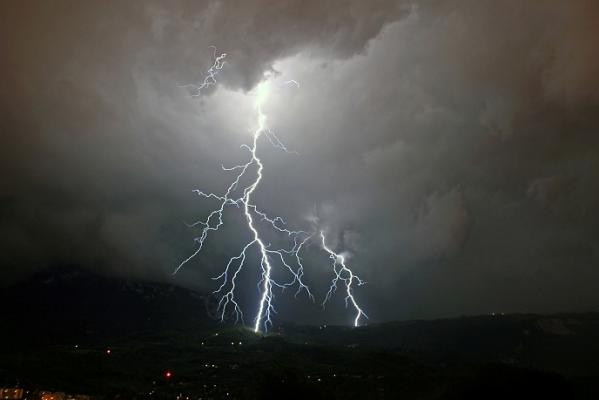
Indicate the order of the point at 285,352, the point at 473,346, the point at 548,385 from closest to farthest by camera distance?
the point at 548,385 → the point at 285,352 → the point at 473,346

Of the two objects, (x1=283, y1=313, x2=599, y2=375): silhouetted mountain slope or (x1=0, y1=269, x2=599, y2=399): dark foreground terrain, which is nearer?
(x1=0, y1=269, x2=599, y2=399): dark foreground terrain

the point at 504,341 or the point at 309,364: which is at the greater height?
the point at 504,341

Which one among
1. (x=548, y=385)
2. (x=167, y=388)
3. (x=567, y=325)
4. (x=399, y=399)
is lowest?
(x=548, y=385)

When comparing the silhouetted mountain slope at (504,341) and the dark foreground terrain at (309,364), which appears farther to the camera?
the silhouetted mountain slope at (504,341)

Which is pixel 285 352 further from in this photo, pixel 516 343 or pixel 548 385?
pixel 548 385

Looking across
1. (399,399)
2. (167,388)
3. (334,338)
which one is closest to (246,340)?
(334,338)

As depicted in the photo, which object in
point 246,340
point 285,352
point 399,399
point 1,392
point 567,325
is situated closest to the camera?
point 399,399

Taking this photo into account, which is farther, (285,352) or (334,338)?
(334,338)

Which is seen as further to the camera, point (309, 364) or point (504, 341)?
point (504, 341)
